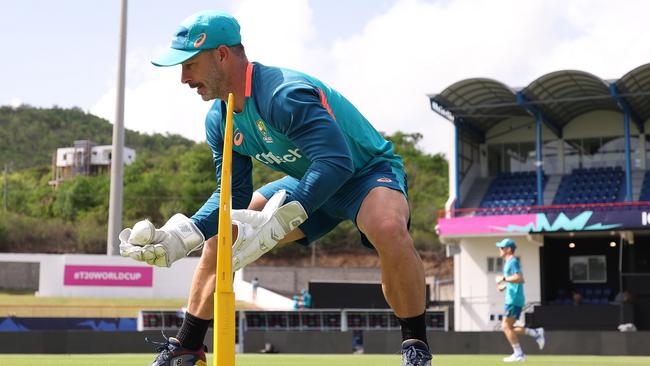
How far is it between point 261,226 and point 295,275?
5540cm

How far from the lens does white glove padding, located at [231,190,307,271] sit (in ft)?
13.2

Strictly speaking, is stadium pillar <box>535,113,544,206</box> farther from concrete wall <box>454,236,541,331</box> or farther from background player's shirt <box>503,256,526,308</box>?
background player's shirt <box>503,256,526,308</box>

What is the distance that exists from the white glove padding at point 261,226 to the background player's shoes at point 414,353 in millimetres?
1355

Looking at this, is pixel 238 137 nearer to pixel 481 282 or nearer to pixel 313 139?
pixel 313 139

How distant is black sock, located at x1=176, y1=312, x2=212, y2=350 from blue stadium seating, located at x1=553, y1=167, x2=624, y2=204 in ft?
113

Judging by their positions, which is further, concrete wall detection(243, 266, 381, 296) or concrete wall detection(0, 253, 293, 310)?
concrete wall detection(243, 266, 381, 296)

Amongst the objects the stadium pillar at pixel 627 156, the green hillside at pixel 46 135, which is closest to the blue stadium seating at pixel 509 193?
the stadium pillar at pixel 627 156

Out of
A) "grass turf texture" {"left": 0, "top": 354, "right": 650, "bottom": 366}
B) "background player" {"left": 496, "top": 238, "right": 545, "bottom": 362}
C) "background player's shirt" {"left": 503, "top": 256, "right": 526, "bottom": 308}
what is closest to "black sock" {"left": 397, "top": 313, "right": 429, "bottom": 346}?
"grass turf texture" {"left": 0, "top": 354, "right": 650, "bottom": 366}

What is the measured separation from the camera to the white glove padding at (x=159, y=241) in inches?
157

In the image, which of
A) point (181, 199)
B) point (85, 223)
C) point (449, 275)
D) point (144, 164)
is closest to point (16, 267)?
point (85, 223)

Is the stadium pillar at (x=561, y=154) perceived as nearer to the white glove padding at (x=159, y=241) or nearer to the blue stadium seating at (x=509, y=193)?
the blue stadium seating at (x=509, y=193)

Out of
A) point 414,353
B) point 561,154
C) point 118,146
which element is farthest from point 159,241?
point 561,154

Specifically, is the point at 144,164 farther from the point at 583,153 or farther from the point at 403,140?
the point at 583,153

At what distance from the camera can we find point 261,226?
411 cm
